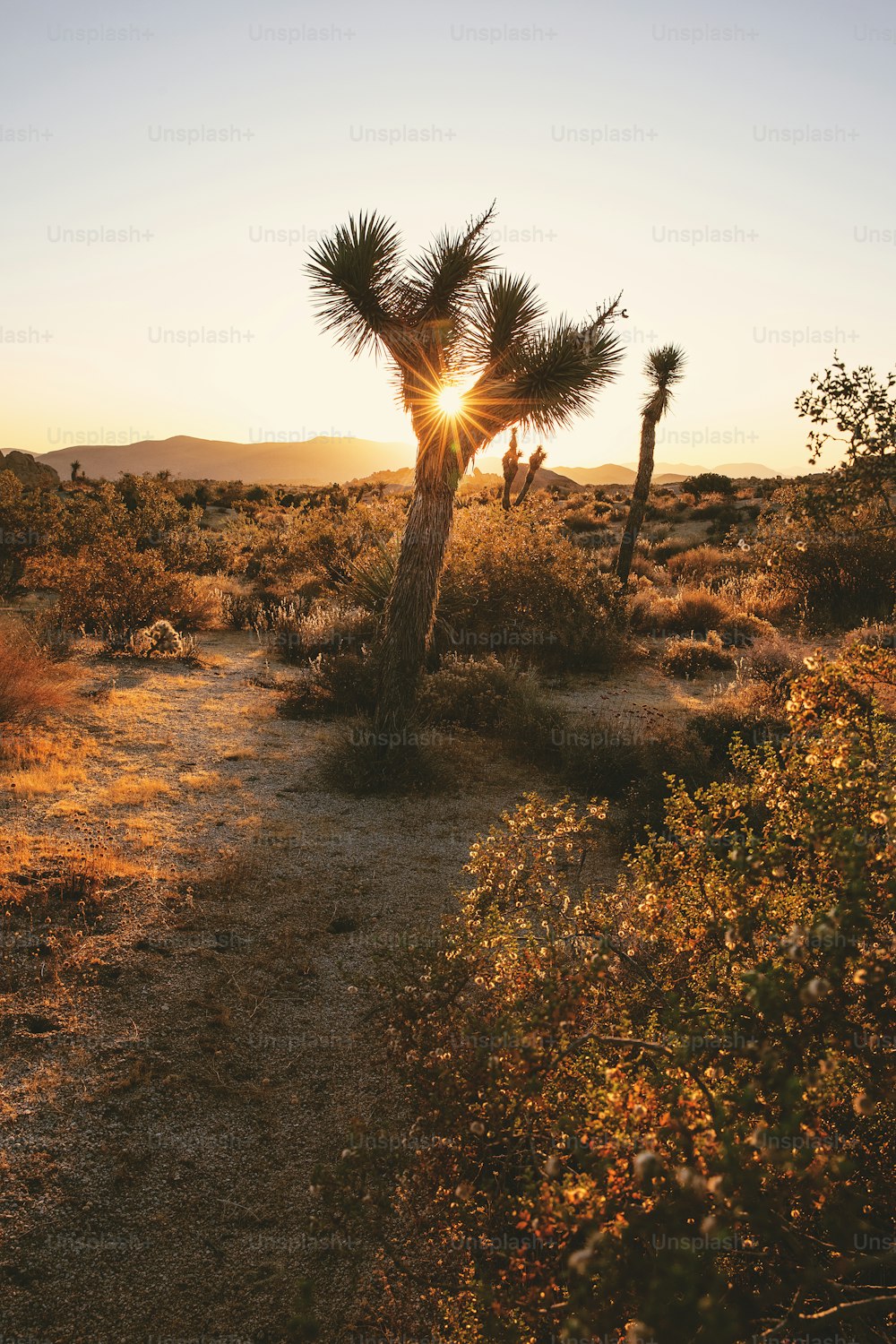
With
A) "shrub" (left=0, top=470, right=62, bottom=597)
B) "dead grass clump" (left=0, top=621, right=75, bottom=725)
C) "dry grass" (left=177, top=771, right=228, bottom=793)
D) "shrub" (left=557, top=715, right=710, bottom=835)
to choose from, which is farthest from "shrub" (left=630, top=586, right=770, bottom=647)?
"shrub" (left=0, top=470, right=62, bottom=597)

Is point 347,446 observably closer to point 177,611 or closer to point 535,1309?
point 177,611

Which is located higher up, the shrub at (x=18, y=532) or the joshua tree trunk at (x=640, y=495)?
the joshua tree trunk at (x=640, y=495)

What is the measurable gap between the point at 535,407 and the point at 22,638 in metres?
7.34

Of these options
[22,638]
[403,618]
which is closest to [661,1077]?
[403,618]

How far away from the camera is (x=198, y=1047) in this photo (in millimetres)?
3826

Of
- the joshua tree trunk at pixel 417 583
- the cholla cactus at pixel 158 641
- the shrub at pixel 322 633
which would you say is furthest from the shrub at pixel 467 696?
the cholla cactus at pixel 158 641

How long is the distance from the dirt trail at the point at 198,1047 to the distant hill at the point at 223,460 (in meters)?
143

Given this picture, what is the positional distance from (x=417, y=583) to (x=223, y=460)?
165 metres

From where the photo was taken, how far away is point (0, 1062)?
3.55 meters

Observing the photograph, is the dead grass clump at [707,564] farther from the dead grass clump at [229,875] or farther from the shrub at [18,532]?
the dead grass clump at [229,875]

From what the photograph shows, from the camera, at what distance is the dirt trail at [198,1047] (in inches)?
107

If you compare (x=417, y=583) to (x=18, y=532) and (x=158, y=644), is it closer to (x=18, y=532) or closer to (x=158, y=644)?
(x=158, y=644)

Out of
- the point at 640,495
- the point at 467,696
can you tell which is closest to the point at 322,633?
the point at 467,696

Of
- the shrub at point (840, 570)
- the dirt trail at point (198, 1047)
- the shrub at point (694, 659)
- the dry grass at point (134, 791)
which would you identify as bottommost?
the dirt trail at point (198, 1047)
